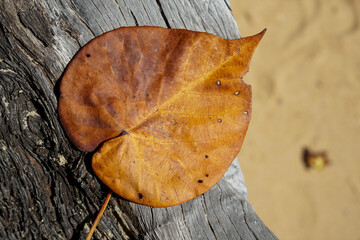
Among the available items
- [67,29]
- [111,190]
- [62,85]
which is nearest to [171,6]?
[67,29]

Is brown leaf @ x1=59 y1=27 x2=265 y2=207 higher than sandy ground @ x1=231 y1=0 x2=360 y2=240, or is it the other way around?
brown leaf @ x1=59 y1=27 x2=265 y2=207

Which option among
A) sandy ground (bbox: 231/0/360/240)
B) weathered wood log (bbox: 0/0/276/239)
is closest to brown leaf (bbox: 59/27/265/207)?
weathered wood log (bbox: 0/0/276/239)

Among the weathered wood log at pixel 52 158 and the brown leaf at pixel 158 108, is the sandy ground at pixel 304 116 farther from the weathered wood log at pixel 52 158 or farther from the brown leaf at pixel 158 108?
the brown leaf at pixel 158 108

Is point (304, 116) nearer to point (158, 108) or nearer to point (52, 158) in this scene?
point (158, 108)

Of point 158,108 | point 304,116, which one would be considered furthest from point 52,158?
point 304,116

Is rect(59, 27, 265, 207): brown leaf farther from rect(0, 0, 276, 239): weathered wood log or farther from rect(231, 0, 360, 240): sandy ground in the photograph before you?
rect(231, 0, 360, 240): sandy ground

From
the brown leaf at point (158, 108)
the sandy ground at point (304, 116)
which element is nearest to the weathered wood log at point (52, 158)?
the brown leaf at point (158, 108)

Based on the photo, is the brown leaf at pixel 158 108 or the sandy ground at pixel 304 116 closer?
the brown leaf at pixel 158 108
